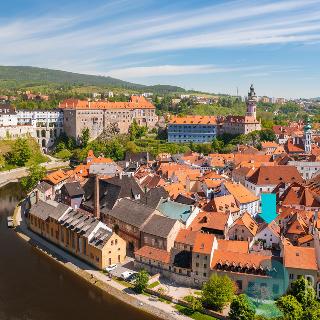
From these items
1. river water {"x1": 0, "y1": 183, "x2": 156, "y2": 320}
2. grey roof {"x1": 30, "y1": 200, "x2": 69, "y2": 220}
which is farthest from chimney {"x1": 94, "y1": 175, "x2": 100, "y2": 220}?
river water {"x1": 0, "y1": 183, "x2": 156, "y2": 320}

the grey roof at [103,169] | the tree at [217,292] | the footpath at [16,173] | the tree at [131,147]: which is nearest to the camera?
the tree at [217,292]

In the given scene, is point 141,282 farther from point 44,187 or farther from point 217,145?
point 217,145

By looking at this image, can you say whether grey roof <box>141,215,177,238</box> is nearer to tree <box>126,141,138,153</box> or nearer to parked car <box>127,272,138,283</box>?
parked car <box>127,272,138,283</box>

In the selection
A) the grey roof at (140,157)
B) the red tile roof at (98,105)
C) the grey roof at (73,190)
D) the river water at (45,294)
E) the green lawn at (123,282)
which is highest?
the red tile roof at (98,105)

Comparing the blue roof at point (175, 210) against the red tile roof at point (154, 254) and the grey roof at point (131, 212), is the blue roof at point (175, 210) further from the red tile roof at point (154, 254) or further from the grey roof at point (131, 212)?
the red tile roof at point (154, 254)

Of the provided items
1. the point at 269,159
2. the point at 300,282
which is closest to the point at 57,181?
the point at 269,159

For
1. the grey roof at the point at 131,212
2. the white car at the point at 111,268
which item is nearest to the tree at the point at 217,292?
the white car at the point at 111,268
